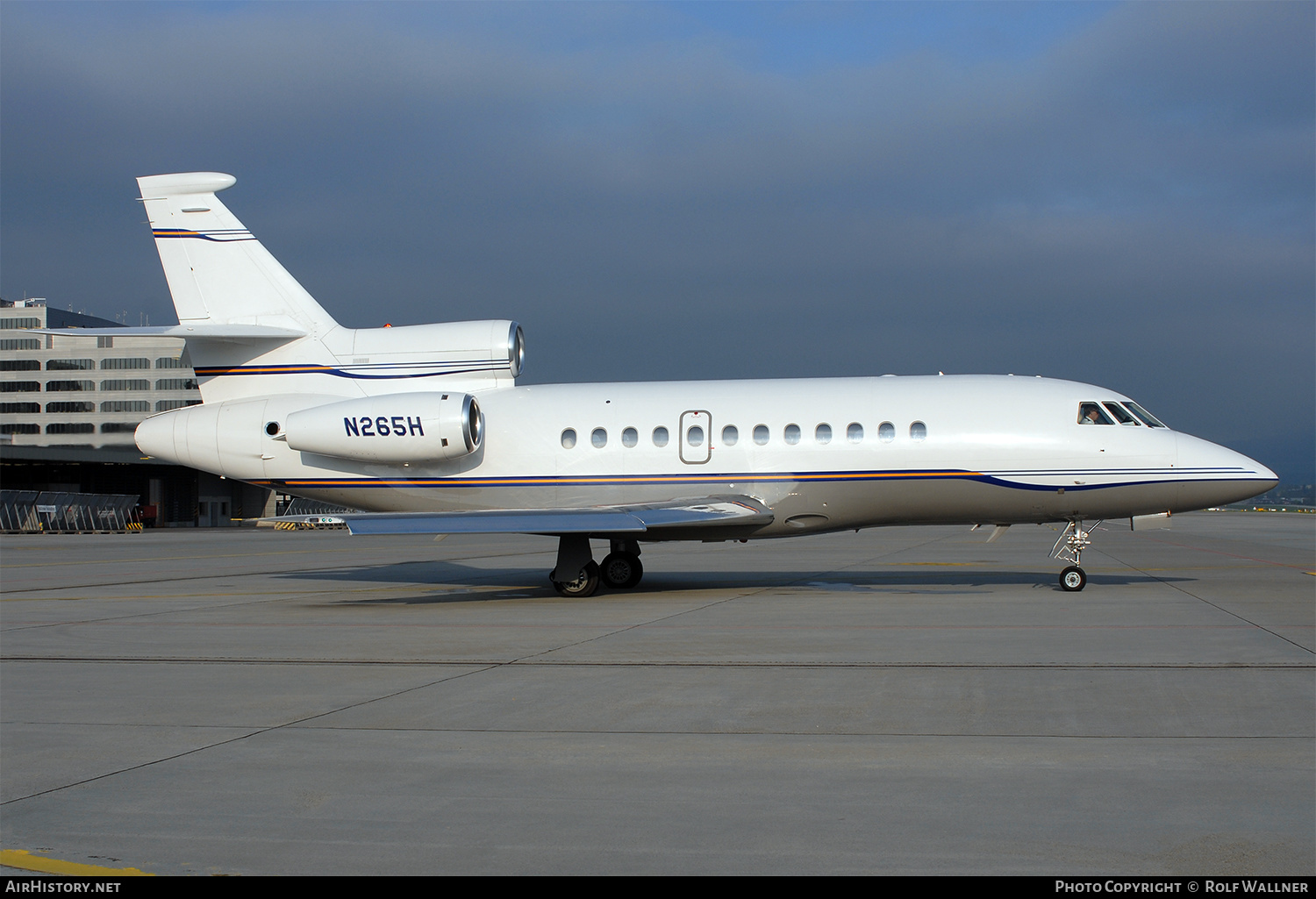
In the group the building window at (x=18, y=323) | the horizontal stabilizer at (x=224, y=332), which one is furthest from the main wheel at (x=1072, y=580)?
the building window at (x=18, y=323)

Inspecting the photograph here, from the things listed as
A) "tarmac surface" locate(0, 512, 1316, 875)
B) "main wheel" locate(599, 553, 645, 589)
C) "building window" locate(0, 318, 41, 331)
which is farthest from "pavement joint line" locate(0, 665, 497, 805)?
"building window" locate(0, 318, 41, 331)

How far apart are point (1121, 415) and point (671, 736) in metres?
12.7

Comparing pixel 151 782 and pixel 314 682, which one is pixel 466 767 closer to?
pixel 151 782

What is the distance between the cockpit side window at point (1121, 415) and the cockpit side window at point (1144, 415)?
0.15 meters

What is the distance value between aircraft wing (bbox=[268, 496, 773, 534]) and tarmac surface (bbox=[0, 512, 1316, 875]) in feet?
4.00

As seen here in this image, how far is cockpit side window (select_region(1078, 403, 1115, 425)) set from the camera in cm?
1717

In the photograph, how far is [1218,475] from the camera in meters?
16.6

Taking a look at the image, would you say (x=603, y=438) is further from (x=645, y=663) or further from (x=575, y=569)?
(x=645, y=663)

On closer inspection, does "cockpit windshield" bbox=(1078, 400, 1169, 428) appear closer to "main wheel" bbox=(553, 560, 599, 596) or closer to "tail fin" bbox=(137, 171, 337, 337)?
"main wheel" bbox=(553, 560, 599, 596)

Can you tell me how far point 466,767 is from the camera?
641 cm

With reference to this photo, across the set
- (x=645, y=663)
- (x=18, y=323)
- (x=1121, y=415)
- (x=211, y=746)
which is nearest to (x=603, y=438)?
(x=645, y=663)

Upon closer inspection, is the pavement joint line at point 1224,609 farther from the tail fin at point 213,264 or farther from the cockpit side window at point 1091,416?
the tail fin at point 213,264
